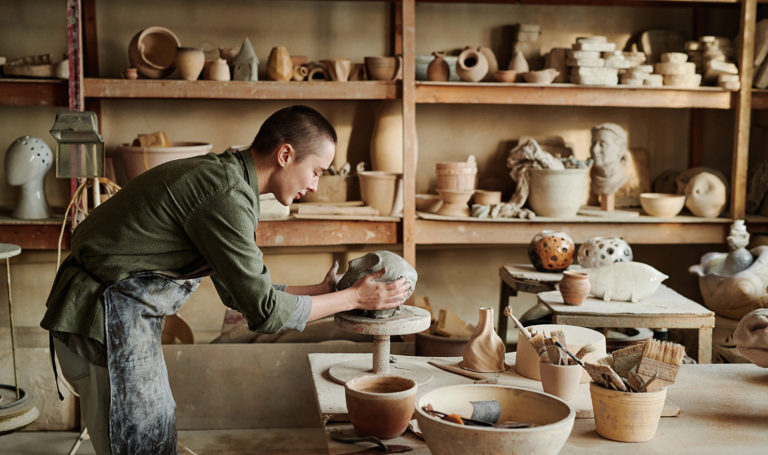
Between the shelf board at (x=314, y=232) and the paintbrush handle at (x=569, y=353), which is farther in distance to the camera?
the shelf board at (x=314, y=232)

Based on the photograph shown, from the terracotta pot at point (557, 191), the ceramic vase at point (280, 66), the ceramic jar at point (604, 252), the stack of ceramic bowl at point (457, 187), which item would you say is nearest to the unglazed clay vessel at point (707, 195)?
the terracotta pot at point (557, 191)

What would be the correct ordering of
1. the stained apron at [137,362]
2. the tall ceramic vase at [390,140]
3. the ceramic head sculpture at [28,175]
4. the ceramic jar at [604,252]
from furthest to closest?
the tall ceramic vase at [390,140] → the ceramic head sculpture at [28,175] → the ceramic jar at [604,252] → the stained apron at [137,362]

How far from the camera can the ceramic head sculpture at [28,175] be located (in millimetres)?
4355

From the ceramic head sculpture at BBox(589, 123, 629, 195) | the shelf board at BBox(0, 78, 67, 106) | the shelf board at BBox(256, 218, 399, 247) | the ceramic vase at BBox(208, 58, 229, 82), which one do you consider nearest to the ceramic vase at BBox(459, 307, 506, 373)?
the shelf board at BBox(256, 218, 399, 247)

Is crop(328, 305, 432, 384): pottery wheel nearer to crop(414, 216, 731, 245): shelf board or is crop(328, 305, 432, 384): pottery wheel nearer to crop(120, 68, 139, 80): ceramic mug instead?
crop(414, 216, 731, 245): shelf board

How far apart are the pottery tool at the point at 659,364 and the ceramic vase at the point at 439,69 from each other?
2757mm

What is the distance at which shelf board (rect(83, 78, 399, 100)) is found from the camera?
4.24m

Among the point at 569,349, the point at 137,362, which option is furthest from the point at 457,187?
the point at 137,362

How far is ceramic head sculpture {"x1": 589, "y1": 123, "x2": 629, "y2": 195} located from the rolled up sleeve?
3053mm

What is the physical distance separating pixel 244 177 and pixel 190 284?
36 centimetres

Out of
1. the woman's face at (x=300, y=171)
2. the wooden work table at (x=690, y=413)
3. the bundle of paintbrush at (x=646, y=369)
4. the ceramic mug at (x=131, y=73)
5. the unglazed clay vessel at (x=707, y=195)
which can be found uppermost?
the ceramic mug at (x=131, y=73)

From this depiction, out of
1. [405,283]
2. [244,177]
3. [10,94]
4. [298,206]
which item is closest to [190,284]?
[244,177]

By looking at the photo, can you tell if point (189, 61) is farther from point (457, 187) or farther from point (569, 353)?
point (569, 353)

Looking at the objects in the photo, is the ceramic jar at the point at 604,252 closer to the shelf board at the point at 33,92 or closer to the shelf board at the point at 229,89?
the shelf board at the point at 229,89
